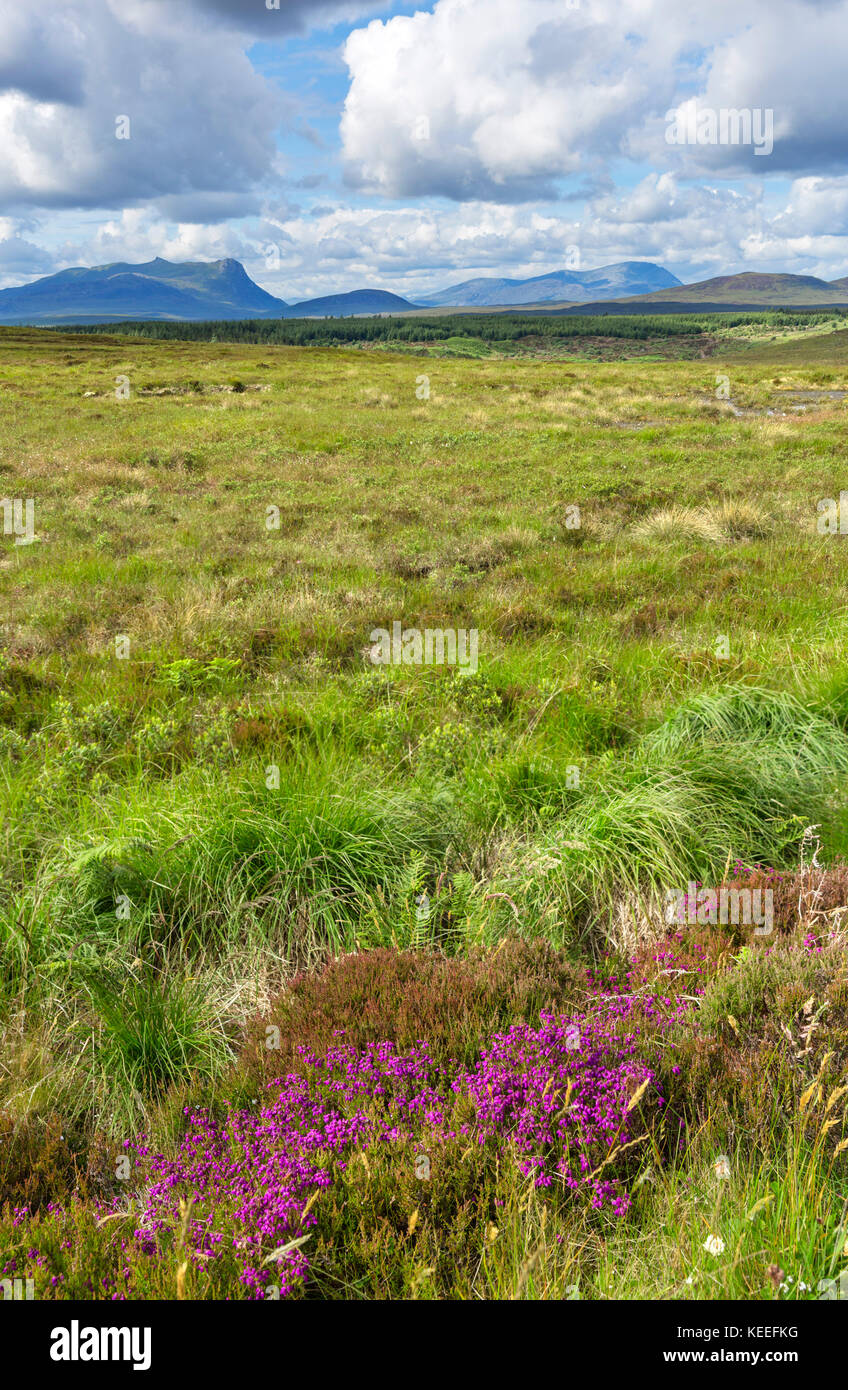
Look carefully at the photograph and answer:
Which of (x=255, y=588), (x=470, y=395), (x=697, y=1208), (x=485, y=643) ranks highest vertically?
(x=470, y=395)

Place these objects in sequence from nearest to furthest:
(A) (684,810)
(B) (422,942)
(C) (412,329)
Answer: (B) (422,942) < (A) (684,810) < (C) (412,329)

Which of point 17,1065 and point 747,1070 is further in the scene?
point 17,1065

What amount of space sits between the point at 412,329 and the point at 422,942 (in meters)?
177

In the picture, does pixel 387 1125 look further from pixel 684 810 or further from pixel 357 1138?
pixel 684 810

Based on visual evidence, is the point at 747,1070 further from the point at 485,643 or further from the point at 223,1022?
the point at 485,643

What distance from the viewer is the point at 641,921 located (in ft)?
11.5

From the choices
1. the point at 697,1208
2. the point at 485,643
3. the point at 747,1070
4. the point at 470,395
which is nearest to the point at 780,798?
the point at 747,1070

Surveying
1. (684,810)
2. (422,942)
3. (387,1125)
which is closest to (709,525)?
(684,810)

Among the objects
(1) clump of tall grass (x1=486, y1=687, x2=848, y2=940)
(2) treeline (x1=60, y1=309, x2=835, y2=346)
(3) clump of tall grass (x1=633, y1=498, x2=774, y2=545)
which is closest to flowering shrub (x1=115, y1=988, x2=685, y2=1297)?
(1) clump of tall grass (x1=486, y1=687, x2=848, y2=940)

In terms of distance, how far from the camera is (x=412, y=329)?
527ft

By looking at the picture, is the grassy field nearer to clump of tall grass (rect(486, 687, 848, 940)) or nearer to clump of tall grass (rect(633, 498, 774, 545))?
clump of tall grass (rect(486, 687, 848, 940))

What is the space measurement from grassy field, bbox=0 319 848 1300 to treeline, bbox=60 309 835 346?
132008mm

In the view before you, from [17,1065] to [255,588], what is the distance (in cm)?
733

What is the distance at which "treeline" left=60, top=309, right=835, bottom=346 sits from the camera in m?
134
